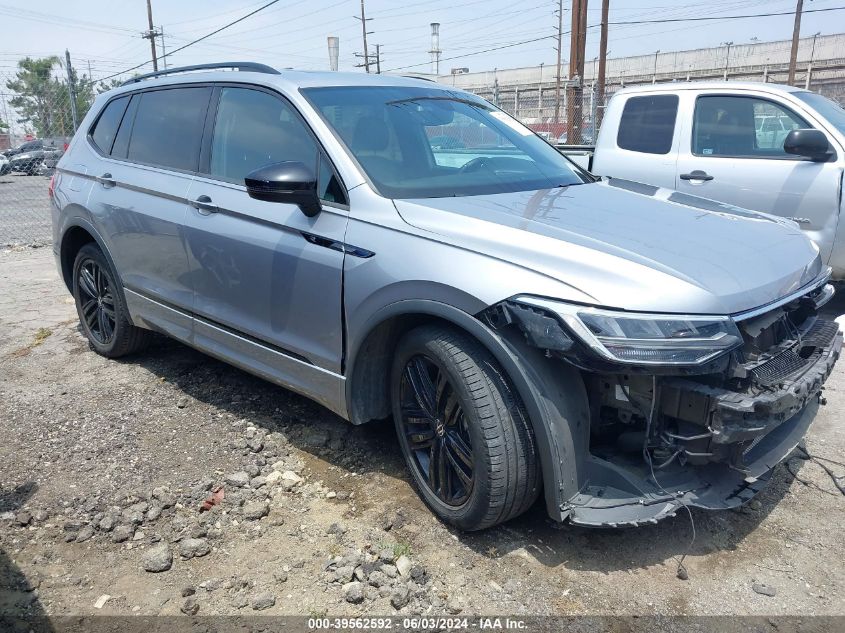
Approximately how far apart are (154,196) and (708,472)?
11.0 feet

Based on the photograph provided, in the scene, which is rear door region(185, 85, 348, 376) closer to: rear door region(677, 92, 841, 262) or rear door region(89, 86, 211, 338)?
rear door region(89, 86, 211, 338)

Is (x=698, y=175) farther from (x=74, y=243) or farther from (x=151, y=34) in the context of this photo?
(x=151, y=34)

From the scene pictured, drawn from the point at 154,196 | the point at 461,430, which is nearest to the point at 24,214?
the point at 154,196

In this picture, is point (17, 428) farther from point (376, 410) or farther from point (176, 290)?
point (376, 410)

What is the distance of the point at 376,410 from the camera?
10.8 feet

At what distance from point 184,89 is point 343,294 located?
2.07m

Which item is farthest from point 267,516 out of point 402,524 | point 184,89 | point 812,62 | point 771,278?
point 812,62

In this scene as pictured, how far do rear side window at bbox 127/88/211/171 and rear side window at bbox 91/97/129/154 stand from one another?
0.28 meters

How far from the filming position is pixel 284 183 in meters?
3.03

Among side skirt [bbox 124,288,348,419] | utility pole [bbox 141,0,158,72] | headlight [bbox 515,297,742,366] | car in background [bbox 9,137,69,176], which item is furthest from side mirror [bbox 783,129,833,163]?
utility pole [bbox 141,0,158,72]

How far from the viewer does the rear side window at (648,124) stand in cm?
653

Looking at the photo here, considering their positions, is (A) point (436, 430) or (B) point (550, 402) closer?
(B) point (550, 402)

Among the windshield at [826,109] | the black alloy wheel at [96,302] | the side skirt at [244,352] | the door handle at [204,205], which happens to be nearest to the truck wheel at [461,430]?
the side skirt at [244,352]

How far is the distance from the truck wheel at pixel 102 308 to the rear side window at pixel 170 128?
0.85 meters
